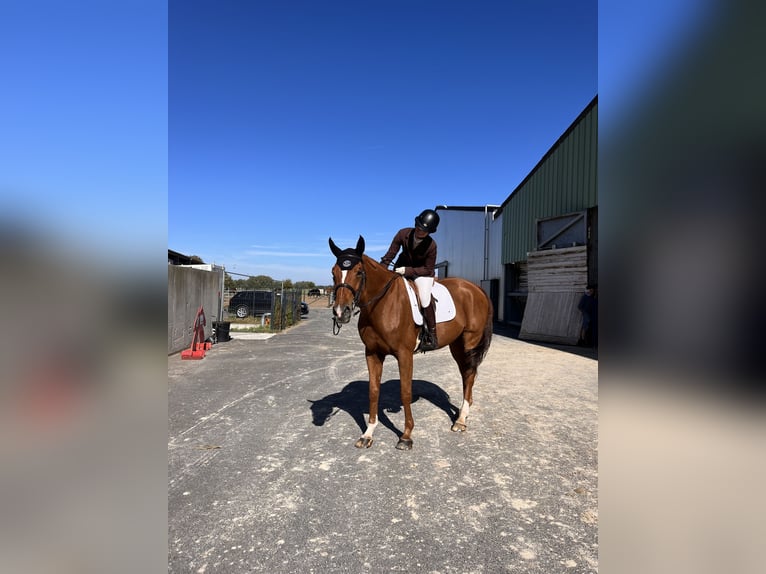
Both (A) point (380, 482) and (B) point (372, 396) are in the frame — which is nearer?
(A) point (380, 482)

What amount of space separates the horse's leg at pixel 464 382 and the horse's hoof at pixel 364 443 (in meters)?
1.10

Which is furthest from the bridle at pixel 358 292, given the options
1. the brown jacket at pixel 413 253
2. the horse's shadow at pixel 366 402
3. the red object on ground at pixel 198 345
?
the red object on ground at pixel 198 345

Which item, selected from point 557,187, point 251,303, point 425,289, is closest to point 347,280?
point 425,289

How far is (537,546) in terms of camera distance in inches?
96.7

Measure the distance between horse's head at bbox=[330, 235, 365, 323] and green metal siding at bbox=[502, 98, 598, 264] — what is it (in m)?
7.25

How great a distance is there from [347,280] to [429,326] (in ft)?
4.37

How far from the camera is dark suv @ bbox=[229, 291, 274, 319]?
2036cm

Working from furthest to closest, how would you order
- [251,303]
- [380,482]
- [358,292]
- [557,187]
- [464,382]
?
1. [251,303]
2. [557,187]
3. [464,382]
4. [358,292]
5. [380,482]

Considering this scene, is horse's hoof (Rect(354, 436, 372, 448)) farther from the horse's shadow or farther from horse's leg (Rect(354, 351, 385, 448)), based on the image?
the horse's shadow

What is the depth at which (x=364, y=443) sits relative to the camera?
4016mm

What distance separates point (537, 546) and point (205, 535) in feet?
7.32

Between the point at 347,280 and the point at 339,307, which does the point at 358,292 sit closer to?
the point at 347,280
